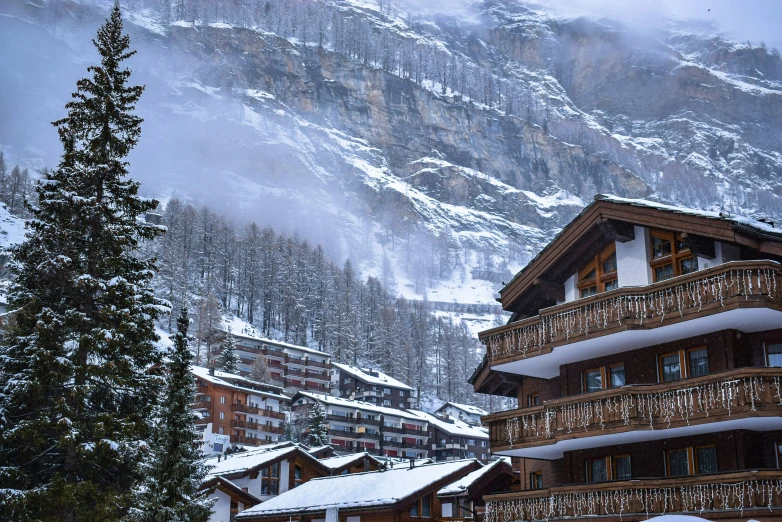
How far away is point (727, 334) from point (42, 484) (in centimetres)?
1939

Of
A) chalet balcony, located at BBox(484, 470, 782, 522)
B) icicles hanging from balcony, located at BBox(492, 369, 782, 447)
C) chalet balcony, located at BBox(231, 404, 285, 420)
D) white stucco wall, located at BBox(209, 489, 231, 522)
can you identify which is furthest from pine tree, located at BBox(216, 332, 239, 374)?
icicles hanging from balcony, located at BBox(492, 369, 782, 447)

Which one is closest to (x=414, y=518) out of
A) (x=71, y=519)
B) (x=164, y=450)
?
(x=164, y=450)

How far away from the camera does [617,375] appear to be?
27.2 metres

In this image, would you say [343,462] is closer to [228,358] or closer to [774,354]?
[774,354]

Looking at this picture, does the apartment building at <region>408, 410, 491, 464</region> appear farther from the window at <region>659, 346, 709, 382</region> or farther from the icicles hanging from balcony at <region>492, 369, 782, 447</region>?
the window at <region>659, 346, 709, 382</region>

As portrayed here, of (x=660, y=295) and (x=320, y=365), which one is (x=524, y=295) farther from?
(x=320, y=365)

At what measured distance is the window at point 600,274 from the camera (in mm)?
28188

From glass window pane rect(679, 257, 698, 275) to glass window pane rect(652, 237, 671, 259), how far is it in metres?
0.63

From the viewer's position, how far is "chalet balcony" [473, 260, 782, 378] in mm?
22734

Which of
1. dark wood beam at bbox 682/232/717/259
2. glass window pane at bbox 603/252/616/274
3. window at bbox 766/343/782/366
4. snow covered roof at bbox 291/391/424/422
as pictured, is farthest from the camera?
snow covered roof at bbox 291/391/424/422

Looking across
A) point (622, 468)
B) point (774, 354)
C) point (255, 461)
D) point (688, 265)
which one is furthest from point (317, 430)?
point (774, 354)

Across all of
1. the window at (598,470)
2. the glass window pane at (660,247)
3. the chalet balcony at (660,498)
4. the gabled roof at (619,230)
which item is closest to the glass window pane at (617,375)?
the window at (598,470)

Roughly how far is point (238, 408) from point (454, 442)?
29.7 m

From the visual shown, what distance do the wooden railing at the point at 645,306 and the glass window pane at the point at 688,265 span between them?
1593mm
